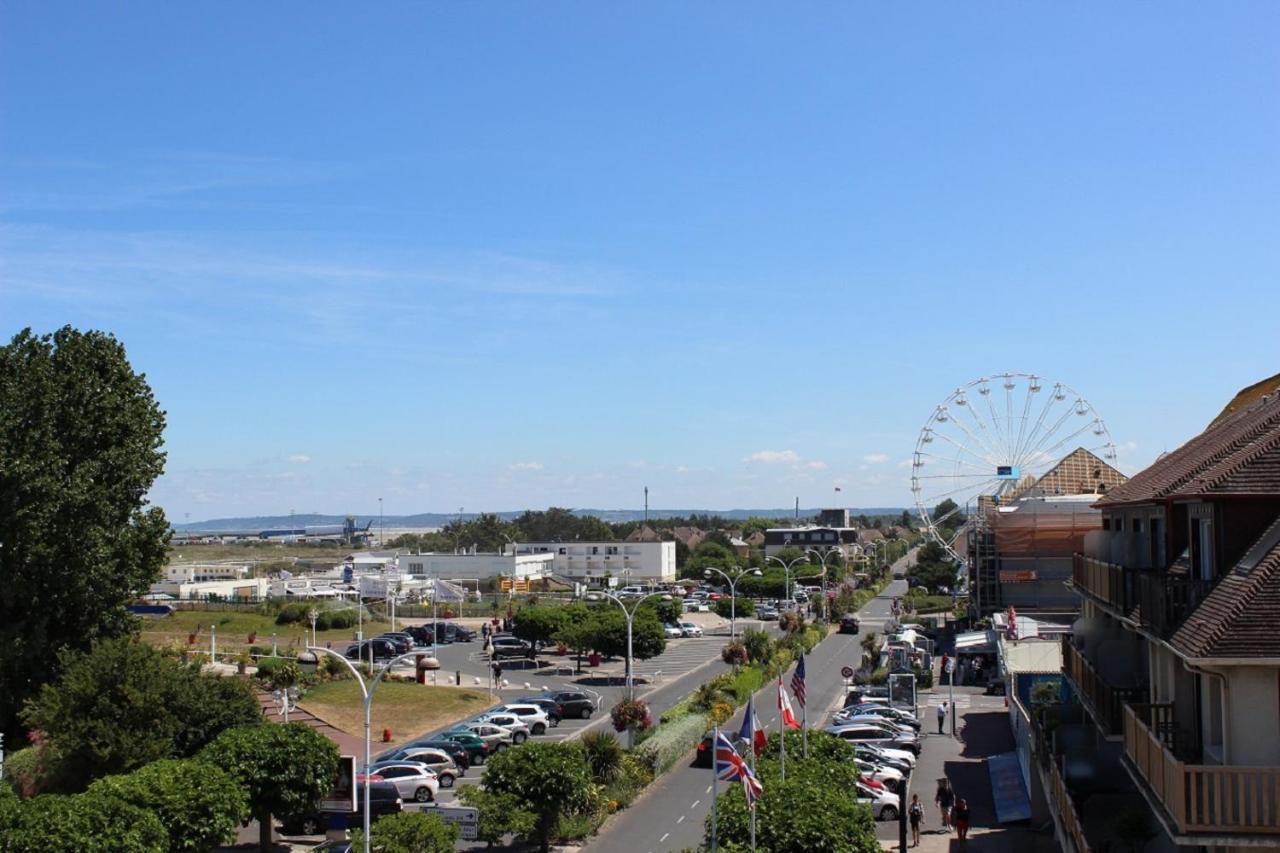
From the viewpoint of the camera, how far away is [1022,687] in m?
41.4

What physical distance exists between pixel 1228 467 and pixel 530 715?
1370 inches

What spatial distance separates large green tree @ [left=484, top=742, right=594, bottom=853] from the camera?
28062mm

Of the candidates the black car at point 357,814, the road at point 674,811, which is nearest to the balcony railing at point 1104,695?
the road at point 674,811

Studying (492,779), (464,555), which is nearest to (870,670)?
(492,779)

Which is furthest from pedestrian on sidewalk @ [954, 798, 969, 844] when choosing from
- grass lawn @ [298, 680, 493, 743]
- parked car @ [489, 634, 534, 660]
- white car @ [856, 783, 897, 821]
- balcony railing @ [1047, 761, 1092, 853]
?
parked car @ [489, 634, 534, 660]

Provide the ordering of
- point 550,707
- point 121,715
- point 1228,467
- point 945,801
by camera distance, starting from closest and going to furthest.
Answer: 1. point 1228,467
2. point 121,715
3. point 945,801
4. point 550,707

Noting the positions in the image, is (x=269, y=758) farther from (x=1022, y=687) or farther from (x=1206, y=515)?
(x=1022, y=687)

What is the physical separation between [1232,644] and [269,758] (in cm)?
2152

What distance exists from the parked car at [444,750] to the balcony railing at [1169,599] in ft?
84.3

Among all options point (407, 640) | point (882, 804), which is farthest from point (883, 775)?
point (407, 640)

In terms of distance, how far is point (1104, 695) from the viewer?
2247 cm

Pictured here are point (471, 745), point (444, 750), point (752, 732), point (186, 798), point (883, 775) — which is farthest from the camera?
point (471, 745)

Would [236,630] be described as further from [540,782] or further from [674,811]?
[540,782]

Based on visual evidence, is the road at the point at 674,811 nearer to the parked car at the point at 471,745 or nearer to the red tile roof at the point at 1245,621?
the parked car at the point at 471,745
